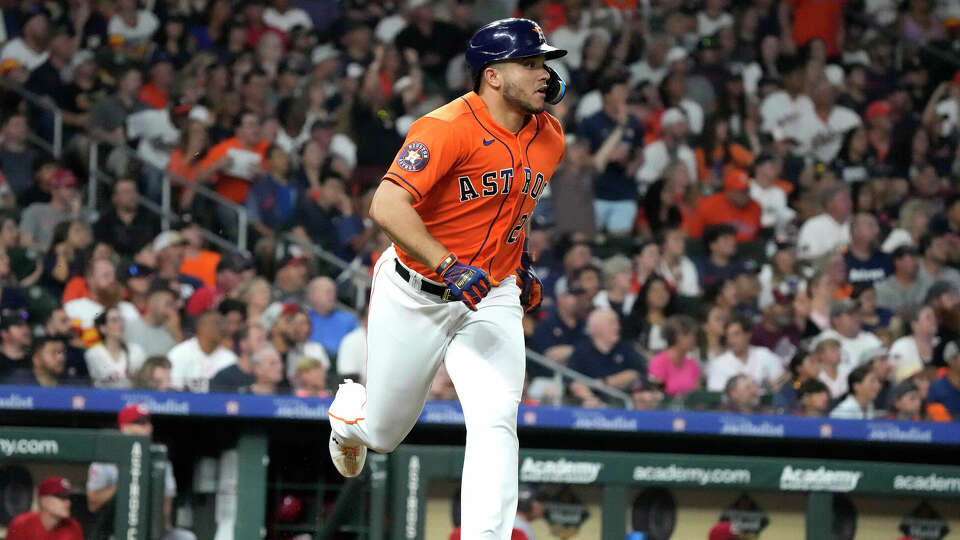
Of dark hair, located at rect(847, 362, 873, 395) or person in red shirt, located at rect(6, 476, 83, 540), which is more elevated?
dark hair, located at rect(847, 362, 873, 395)

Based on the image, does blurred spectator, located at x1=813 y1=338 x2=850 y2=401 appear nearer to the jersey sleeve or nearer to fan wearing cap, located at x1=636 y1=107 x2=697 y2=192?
fan wearing cap, located at x1=636 y1=107 x2=697 y2=192

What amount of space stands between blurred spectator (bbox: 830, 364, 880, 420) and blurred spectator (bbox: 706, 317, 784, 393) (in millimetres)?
427

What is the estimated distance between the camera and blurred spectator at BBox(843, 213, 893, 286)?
10.5 m

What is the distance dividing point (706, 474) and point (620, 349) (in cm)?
271

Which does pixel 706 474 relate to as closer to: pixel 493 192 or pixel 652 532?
pixel 652 532

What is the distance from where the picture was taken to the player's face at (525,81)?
4672 millimetres

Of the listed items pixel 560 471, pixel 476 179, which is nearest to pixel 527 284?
pixel 476 179

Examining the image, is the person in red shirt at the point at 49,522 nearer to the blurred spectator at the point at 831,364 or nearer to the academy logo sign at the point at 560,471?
the academy logo sign at the point at 560,471

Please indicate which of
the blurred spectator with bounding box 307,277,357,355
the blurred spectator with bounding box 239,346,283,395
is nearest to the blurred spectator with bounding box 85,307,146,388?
the blurred spectator with bounding box 239,346,283,395

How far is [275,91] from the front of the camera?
11.2 meters

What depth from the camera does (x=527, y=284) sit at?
199 inches

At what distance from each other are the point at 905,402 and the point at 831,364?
532 mm

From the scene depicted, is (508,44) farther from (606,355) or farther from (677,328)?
(677,328)

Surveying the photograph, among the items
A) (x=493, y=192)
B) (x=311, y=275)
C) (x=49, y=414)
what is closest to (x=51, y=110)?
(x=311, y=275)
